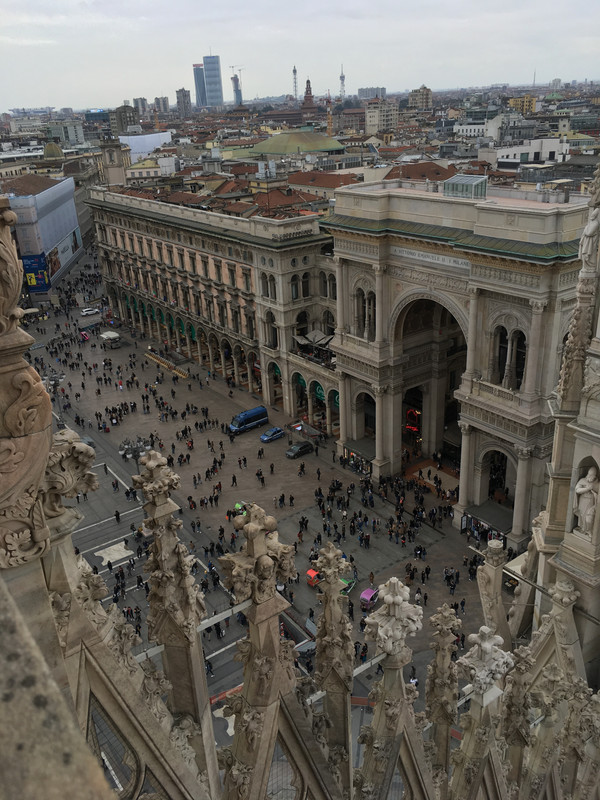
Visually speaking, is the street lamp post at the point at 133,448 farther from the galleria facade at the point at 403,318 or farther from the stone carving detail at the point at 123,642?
the stone carving detail at the point at 123,642

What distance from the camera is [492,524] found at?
40438 millimetres

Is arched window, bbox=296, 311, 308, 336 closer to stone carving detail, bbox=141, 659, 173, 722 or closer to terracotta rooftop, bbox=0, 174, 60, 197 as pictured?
stone carving detail, bbox=141, 659, 173, 722

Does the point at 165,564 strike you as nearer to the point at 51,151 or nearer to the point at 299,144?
the point at 299,144

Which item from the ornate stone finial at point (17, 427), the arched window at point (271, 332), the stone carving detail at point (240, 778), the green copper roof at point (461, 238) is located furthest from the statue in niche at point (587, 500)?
the arched window at point (271, 332)

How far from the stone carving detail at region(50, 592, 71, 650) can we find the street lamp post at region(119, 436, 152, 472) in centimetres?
4441

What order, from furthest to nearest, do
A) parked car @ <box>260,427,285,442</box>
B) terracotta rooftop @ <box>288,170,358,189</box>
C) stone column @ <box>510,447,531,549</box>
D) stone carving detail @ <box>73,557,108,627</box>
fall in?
terracotta rooftop @ <box>288,170,358,189</box>, parked car @ <box>260,427,285,442</box>, stone column @ <box>510,447,531,549</box>, stone carving detail @ <box>73,557,108,627</box>

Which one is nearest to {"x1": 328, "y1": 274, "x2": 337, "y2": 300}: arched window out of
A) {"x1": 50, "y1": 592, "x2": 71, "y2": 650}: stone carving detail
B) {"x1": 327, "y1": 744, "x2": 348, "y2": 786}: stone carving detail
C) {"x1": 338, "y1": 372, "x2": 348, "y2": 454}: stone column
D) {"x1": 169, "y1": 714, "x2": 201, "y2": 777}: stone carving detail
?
{"x1": 338, "y1": 372, "x2": 348, "y2": 454}: stone column

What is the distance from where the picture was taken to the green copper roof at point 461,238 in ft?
111

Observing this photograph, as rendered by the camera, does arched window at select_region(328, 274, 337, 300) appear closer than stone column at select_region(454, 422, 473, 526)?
No

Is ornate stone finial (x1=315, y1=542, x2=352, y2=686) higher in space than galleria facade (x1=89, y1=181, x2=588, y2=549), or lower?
higher

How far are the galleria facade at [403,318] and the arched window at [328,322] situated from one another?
13cm

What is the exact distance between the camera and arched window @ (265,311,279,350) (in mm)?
60684

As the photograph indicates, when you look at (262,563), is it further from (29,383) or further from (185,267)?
(185,267)

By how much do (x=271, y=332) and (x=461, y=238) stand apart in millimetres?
26226
